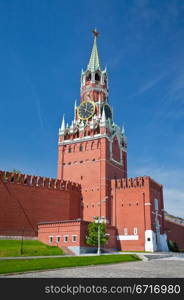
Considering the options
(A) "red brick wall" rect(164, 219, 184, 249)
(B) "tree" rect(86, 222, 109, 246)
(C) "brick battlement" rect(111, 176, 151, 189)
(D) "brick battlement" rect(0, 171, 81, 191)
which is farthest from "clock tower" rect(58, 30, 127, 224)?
(A) "red brick wall" rect(164, 219, 184, 249)

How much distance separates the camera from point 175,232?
66.9 m

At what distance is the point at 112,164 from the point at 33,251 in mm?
28372

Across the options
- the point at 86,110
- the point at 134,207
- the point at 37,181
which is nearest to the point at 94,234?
the point at 134,207

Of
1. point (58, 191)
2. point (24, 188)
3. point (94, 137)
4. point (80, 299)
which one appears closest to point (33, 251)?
point (24, 188)

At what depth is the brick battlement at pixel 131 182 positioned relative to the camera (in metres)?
53.6

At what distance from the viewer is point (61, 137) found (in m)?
64.4

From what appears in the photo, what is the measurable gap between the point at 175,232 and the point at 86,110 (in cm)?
3253

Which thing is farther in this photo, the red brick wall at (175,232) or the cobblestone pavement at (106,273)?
the red brick wall at (175,232)

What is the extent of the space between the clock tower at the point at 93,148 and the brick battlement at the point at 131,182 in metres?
1.49

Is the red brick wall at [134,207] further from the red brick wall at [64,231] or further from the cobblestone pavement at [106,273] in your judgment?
the cobblestone pavement at [106,273]

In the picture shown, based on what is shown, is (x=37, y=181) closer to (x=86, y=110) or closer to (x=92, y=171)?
(x=92, y=171)

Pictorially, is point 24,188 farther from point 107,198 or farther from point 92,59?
point 92,59

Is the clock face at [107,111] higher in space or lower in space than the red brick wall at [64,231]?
higher

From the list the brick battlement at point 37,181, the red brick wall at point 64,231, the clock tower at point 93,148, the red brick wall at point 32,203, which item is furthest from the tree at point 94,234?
the brick battlement at point 37,181
